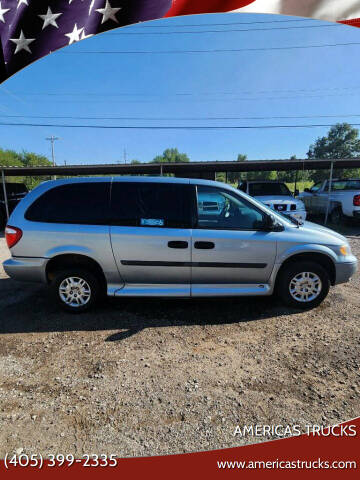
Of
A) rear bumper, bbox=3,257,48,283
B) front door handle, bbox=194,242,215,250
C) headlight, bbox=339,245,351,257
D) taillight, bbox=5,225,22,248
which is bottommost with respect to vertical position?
rear bumper, bbox=3,257,48,283

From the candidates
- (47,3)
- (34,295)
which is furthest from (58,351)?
(47,3)

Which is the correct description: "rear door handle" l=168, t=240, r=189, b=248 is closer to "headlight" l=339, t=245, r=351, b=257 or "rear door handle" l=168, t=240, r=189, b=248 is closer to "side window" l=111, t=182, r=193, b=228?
"side window" l=111, t=182, r=193, b=228

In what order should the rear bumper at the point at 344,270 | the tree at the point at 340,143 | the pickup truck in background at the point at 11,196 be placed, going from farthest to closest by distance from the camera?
the tree at the point at 340,143, the pickup truck in background at the point at 11,196, the rear bumper at the point at 344,270

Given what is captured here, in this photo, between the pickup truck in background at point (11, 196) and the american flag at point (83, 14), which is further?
the pickup truck in background at point (11, 196)

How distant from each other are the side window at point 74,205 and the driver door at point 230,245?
131 centimetres

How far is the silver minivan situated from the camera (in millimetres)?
3494

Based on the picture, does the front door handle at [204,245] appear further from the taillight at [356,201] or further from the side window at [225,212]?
the taillight at [356,201]

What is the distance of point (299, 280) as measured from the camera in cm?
368

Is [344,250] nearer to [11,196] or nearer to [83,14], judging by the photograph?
[83,14]

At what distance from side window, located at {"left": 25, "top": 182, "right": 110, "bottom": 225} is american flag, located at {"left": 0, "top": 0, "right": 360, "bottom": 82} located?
77.1 inches

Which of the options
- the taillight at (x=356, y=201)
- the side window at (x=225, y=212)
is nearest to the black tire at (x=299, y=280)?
the side window at (x=225, y=212)

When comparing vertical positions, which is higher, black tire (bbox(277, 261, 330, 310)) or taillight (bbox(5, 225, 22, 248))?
taillight (bbox(5, 225, 22, 248))

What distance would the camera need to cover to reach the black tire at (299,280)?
3.64m

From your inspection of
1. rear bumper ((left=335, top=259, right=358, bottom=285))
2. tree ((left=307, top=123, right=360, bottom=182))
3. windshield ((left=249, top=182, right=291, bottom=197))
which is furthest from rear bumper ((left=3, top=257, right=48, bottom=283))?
tree ((left=307, top=123, right=360, bottom=182))
